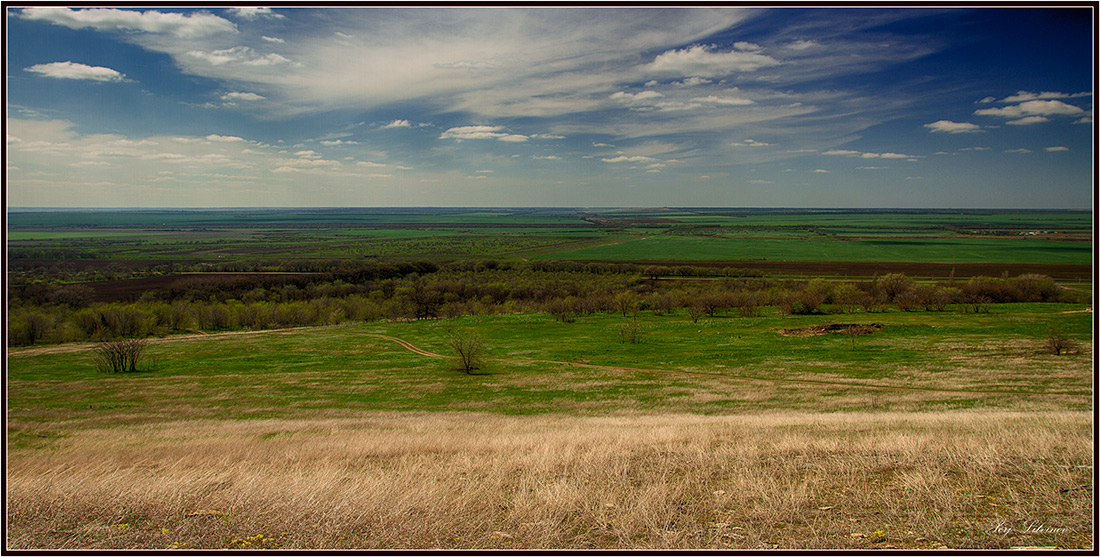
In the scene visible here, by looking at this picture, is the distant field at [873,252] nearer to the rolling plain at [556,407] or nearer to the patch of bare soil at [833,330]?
the rolling plain at [556,407]

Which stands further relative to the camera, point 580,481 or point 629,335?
point 629,335

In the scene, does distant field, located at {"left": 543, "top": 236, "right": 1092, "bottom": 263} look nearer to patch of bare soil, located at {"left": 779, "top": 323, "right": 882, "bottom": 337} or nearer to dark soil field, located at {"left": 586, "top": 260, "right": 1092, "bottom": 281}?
dark soil field, located at {"left": 586, "top": 260, "right": 1092, "bottom": 281}

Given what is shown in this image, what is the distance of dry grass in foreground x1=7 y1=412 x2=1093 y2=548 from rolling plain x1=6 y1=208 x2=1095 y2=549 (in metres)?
0.05

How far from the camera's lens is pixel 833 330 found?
2331 inches

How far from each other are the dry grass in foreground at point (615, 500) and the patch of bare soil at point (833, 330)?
169 feet

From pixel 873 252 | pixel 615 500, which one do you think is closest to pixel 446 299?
pixel 615 500

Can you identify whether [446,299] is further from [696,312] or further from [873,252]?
[873,252]

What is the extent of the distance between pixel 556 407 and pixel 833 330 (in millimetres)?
39776

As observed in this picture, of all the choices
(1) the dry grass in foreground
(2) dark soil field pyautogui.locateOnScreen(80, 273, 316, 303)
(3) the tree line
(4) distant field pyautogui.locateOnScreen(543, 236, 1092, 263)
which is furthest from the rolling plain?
(4) distant field pyautogui.locateOnScreen(543, 236, 1092, 263)

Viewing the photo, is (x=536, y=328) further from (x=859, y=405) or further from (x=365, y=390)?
(x=859, y=405)

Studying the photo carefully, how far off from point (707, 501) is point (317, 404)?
36501mm

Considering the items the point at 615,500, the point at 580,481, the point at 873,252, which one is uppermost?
the point at 615,500

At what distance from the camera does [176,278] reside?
118 meters

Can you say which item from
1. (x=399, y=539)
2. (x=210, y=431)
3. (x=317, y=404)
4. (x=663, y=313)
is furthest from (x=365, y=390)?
(x=663, y=313)
